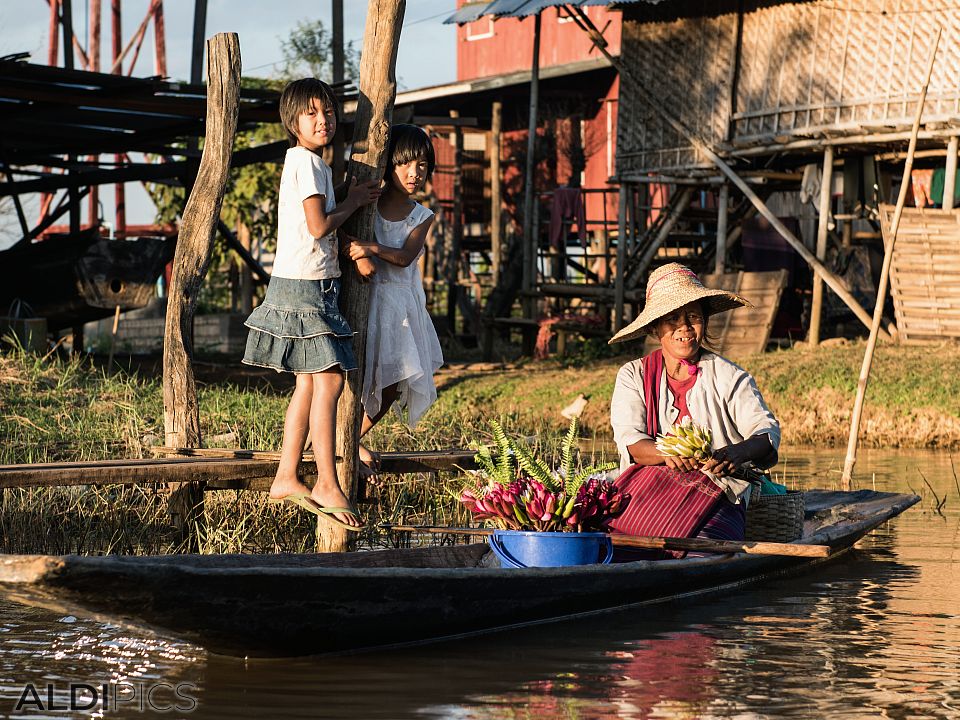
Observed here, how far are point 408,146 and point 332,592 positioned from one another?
7.57 ft

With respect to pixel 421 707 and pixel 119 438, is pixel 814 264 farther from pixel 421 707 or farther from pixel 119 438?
pixel 421 707

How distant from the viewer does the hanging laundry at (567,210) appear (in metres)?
20.3

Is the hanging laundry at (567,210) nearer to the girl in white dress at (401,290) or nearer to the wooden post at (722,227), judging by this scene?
the wooden post at (722,227)

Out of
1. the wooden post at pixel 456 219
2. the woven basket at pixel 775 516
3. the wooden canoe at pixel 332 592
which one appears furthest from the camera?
the wooden post at pixel 456 219

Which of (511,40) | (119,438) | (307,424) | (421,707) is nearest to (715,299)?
(307,424)

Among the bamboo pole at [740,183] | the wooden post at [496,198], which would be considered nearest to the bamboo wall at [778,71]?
the bamboo pole at [740,183]

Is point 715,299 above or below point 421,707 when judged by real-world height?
above

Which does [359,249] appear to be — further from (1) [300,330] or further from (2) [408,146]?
(2) [408,146]

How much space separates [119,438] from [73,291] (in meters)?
6.55

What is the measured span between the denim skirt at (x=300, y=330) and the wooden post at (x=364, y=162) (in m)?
0.18

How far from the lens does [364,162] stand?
6082mm

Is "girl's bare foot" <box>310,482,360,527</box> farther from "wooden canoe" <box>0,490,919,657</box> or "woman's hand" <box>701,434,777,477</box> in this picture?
"woman's hand" <box>701,434,777,477</box>

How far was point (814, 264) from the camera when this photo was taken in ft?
49.8

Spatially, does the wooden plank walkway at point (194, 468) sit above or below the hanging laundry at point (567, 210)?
below
